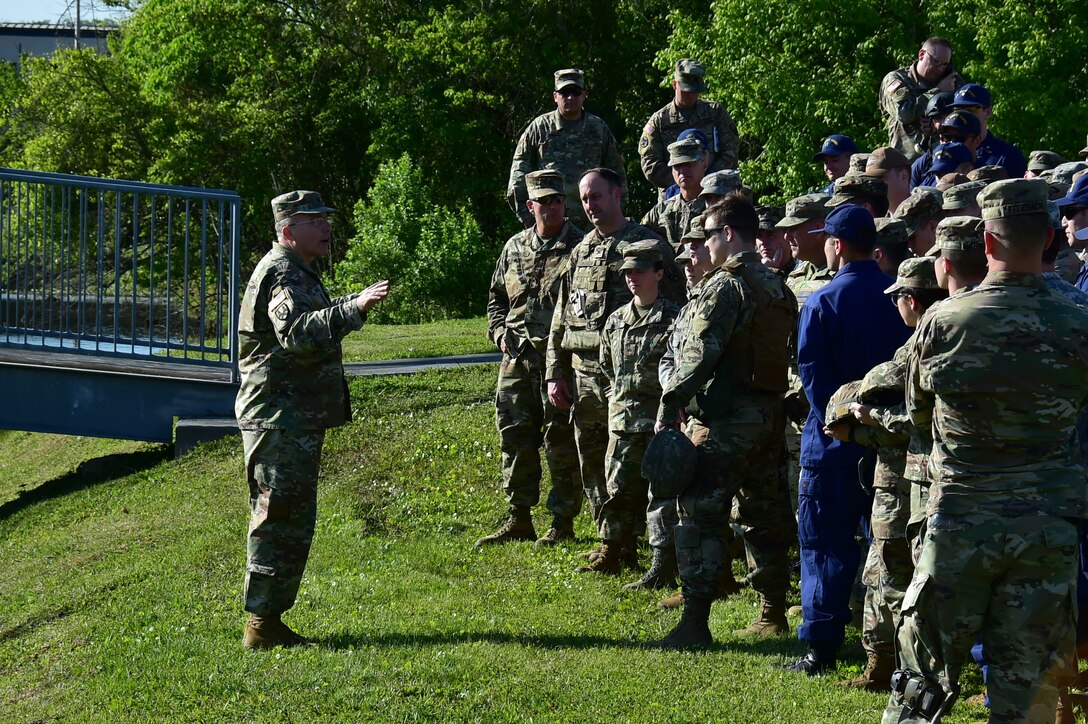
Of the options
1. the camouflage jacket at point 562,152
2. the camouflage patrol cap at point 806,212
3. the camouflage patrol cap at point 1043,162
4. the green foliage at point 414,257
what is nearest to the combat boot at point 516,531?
the camouflage jacket at point 562,152

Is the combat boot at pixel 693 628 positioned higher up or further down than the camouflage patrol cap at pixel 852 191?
further down

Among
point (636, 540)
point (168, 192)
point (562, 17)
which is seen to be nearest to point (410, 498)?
point (636, 540)

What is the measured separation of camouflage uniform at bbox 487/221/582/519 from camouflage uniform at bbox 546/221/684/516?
35 centimetres

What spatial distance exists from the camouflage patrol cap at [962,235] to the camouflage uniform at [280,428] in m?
3.48

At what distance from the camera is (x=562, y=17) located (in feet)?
134

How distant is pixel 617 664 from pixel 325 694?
1510mm

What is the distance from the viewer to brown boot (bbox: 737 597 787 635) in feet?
25.5

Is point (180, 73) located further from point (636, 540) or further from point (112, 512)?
point (636, 540)

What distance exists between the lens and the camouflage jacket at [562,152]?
1141cm

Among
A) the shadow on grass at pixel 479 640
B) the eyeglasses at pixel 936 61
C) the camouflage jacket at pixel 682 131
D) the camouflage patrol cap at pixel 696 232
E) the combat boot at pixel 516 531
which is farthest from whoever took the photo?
the camouflage jacket at pixel 682 131

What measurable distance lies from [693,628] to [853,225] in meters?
2.35

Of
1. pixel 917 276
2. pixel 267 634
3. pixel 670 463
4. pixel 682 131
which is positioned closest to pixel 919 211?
pixel 917 276

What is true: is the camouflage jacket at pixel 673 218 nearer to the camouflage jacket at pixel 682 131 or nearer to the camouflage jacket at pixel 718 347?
the camouflage jacket at pixel 682 131

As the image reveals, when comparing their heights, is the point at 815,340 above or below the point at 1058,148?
below
